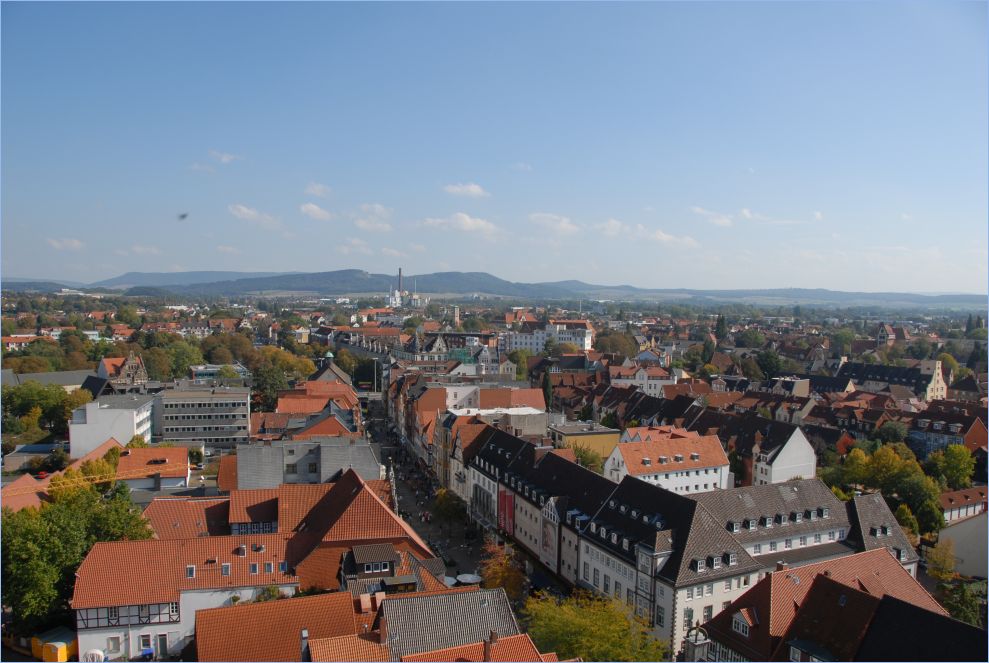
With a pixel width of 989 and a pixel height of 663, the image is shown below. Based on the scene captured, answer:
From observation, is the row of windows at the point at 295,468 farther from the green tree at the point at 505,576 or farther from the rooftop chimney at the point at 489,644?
the rooftop chimney at the point at 489,644

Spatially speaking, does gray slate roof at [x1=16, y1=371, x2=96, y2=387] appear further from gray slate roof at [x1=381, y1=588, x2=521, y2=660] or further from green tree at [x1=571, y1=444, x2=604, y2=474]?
gray slate roof at [x1=381, y1=588, x2=521, y2=660]

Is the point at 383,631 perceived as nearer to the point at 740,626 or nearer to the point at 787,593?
the point at 740,626

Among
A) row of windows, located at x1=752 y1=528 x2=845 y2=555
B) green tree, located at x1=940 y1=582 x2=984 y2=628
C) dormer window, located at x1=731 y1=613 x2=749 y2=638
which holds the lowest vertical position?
green tree, located at x1=940 y1=582 x2=984 y2=628

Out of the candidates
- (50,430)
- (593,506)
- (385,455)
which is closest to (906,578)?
(593,506)

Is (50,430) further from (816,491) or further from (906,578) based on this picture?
(906,578)

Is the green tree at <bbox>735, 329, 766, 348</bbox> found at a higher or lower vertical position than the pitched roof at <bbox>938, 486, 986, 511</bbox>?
higher

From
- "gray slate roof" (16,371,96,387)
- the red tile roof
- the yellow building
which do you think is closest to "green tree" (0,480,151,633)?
the red tile roof

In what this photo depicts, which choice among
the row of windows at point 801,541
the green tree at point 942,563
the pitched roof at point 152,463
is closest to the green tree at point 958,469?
the green tree at point 942,563
